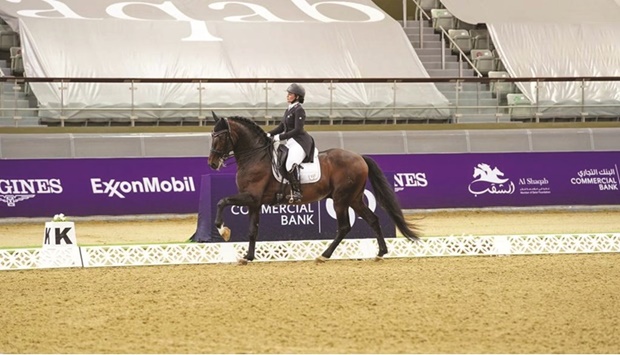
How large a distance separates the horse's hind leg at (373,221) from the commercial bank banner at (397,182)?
7.62 meters

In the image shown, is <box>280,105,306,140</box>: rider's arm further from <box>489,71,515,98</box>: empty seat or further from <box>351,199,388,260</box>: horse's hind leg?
<box>489,71,515,98</box>: empty seat

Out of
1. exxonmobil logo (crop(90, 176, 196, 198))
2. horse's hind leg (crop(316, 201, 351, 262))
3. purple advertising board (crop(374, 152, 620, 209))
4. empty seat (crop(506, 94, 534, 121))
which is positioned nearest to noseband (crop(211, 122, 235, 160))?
horse's hind leg (crop(316, 201, 351, 262))

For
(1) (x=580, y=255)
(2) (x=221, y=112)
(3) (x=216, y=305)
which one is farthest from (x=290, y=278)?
(2) (x=221, y=112)

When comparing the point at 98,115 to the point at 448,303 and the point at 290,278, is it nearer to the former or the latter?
the point at 290,278

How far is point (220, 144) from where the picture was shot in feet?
48.3

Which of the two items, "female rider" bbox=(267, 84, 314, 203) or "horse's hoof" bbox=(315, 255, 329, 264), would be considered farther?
"horse's hoof" bbox=(315, 255, 329, 264)

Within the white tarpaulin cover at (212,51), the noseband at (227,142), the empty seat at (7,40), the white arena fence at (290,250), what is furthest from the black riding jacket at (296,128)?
the empty seat at (7,40)

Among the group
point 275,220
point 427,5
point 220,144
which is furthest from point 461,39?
point 220,144

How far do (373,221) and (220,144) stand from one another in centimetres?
250

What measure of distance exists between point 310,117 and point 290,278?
42.6 ft

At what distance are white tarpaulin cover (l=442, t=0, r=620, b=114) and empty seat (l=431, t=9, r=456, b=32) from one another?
0.57 metres

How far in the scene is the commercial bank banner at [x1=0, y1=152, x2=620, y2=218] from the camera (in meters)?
22.8

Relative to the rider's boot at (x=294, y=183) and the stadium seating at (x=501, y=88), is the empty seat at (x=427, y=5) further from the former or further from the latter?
the rider's boot at (x=294, y=183)

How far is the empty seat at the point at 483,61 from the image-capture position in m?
29.8
